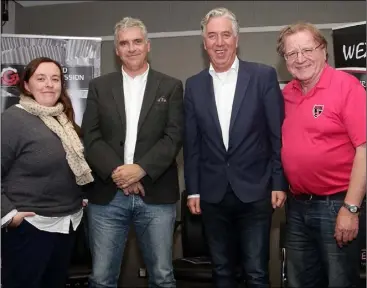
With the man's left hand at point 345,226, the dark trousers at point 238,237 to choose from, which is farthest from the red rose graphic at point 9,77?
the man's left hand at point 345,226

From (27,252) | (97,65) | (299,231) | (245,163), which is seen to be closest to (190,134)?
(245,163)

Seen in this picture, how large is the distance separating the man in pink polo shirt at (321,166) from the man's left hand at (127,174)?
0.71 metres

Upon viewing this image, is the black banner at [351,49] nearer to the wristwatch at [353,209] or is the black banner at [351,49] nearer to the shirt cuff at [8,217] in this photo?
the wristwatch at [353,209]

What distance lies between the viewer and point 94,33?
15.9 ft

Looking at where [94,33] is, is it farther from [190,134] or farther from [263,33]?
[190,134]

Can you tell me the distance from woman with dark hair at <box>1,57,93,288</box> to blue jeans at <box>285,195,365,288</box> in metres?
1.04

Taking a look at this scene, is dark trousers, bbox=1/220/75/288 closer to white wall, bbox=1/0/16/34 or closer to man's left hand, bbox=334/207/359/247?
man's left hand, bbox=334/207/359/247

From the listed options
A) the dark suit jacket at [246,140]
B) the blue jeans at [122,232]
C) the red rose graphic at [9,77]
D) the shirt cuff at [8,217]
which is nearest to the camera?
the shirt cuff at [8,217]

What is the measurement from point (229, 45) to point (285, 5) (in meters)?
2.45

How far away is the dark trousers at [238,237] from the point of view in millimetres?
2270

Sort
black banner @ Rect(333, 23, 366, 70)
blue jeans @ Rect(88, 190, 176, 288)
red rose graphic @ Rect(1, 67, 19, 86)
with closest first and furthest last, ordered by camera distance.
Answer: blue jeans @ Rect(88, 190, 176, 288) → black banner @ Rect(333, 23, 366, 70) → red rose graphic @ Rect(1, 67, 19, 86)

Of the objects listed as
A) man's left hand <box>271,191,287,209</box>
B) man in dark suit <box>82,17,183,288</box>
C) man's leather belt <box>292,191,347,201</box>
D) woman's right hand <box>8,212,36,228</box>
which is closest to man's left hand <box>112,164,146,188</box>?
man in dark suit <box>82,17,183,288</box>

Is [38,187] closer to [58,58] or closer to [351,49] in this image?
[58,58]

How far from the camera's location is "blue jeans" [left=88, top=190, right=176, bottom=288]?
93.6 inches
